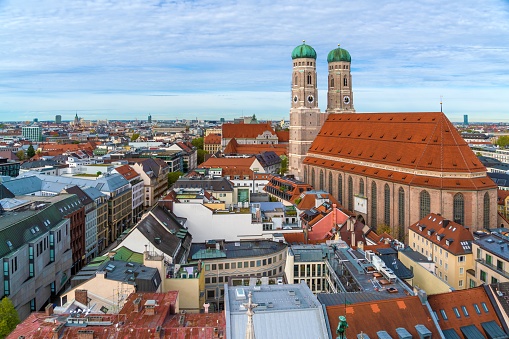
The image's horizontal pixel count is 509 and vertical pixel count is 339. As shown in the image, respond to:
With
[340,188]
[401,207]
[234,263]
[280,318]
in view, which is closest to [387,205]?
[401,207]

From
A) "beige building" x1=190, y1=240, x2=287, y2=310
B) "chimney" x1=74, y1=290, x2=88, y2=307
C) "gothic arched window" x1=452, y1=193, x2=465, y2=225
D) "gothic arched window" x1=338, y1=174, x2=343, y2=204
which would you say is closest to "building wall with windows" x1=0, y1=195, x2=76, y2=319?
"chimney" x1=74, y1=290, x2=88, y2=307

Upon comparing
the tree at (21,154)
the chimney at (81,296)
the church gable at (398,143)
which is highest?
the church gable at (398,143)

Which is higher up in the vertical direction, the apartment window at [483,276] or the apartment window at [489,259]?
the apartment window at [489,259]

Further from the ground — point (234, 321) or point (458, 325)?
point (234, 321)

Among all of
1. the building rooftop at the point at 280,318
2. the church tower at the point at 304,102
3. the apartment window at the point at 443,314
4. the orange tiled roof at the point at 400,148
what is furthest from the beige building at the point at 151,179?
the apartment window at the point at 443,314

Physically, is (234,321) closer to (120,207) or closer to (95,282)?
(95,282)

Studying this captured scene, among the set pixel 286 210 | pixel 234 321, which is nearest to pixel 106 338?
pixel 234 321

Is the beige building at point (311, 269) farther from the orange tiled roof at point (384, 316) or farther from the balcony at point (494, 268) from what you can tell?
the balcony at point (494, 268)

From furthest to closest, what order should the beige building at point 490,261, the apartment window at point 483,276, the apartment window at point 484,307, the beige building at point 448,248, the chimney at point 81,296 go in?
1. the beige building at point 448,248
2. the apartment window at point 483,276
3. the beige building at point 490,261
4. the chimney at point 81,296
5. the apartment window at point 484,307

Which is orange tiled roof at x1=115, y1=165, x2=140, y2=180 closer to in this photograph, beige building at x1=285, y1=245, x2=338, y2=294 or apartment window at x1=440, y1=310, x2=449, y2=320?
beige building at x1=285, y1=245, x2=338, y2=294
